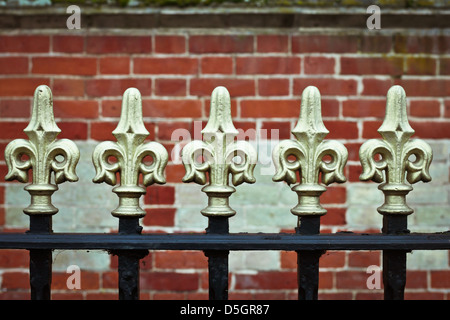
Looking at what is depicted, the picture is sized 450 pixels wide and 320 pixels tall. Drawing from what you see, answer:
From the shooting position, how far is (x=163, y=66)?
189cm

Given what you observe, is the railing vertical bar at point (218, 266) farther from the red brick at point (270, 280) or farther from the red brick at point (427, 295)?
the red brick at point (427, 295)

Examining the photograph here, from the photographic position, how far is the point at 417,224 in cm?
189

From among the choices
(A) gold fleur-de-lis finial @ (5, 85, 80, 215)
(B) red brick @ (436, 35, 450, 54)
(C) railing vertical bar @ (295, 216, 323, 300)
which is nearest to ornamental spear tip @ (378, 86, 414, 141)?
(C) railing vertical bar @ (295, 216, 323, 300)

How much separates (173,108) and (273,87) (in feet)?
1.39

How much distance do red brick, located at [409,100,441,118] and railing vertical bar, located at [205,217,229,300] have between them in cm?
120

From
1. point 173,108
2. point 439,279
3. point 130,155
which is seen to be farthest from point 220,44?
point 439,279

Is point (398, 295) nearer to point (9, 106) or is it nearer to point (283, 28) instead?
point (283, 28)

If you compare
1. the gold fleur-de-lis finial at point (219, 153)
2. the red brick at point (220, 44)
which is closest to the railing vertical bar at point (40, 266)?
the gold fleur-de-lis finial at point (219, 153)

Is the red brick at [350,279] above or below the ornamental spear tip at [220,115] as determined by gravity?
below

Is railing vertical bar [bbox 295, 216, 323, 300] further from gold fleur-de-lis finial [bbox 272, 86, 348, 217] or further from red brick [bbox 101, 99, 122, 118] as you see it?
red brick [bbox 101, 99, 122, 118]

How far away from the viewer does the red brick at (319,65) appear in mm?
1886

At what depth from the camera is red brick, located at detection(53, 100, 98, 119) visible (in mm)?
1875

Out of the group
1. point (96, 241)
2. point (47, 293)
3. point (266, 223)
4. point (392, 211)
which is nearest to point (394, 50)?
point (266, 223)

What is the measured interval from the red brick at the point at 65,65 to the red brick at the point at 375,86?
1123mm
